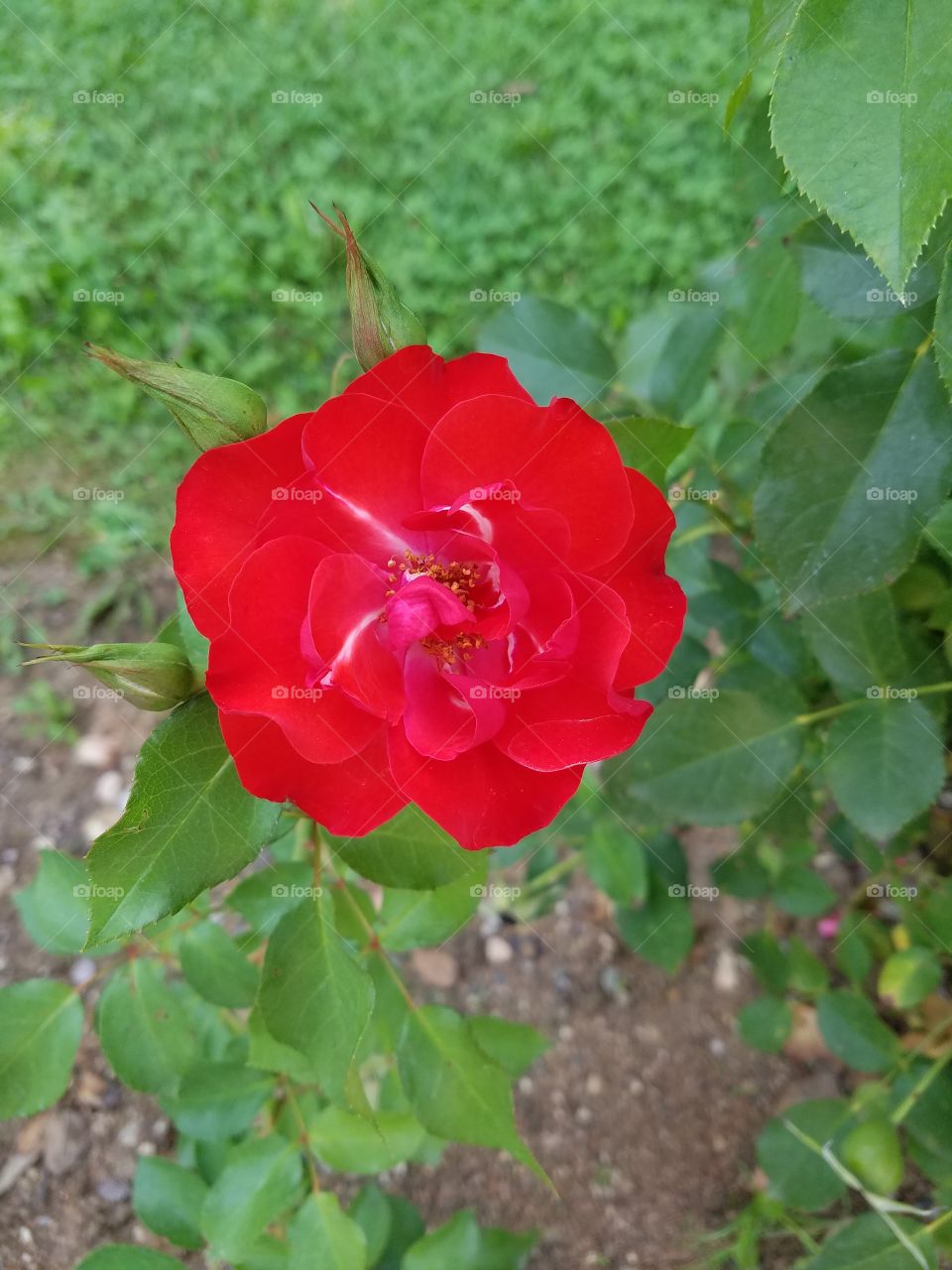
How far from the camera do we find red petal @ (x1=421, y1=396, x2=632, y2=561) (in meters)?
0.79

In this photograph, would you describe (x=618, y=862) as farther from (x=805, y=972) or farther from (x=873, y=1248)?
(x=873, y=1248)

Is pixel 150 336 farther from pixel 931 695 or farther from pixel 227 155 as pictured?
pixel 931 695

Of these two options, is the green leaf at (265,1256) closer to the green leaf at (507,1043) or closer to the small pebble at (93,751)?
the green leaf at (507,1043)

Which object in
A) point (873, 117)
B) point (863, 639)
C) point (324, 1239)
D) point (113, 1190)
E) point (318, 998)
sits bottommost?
point (113, 1190)

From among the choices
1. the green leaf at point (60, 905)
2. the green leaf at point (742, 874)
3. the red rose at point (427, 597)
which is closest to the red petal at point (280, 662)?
the red rose at point (427, 597)

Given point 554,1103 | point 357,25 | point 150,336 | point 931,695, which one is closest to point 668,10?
point 357,25

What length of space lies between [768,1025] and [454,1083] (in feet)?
2.89

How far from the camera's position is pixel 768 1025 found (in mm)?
1834

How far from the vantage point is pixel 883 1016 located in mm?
2045

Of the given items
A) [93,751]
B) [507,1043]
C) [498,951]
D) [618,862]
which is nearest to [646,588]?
[507,1043]

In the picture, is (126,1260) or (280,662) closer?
(280,662)

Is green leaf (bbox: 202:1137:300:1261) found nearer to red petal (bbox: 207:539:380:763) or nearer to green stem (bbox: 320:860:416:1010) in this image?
green stem (bbox: 320:860:416:1010)

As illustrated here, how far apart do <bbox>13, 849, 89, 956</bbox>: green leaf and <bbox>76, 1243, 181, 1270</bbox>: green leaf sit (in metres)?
0.40

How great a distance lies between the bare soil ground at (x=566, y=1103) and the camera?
1.90 metres
